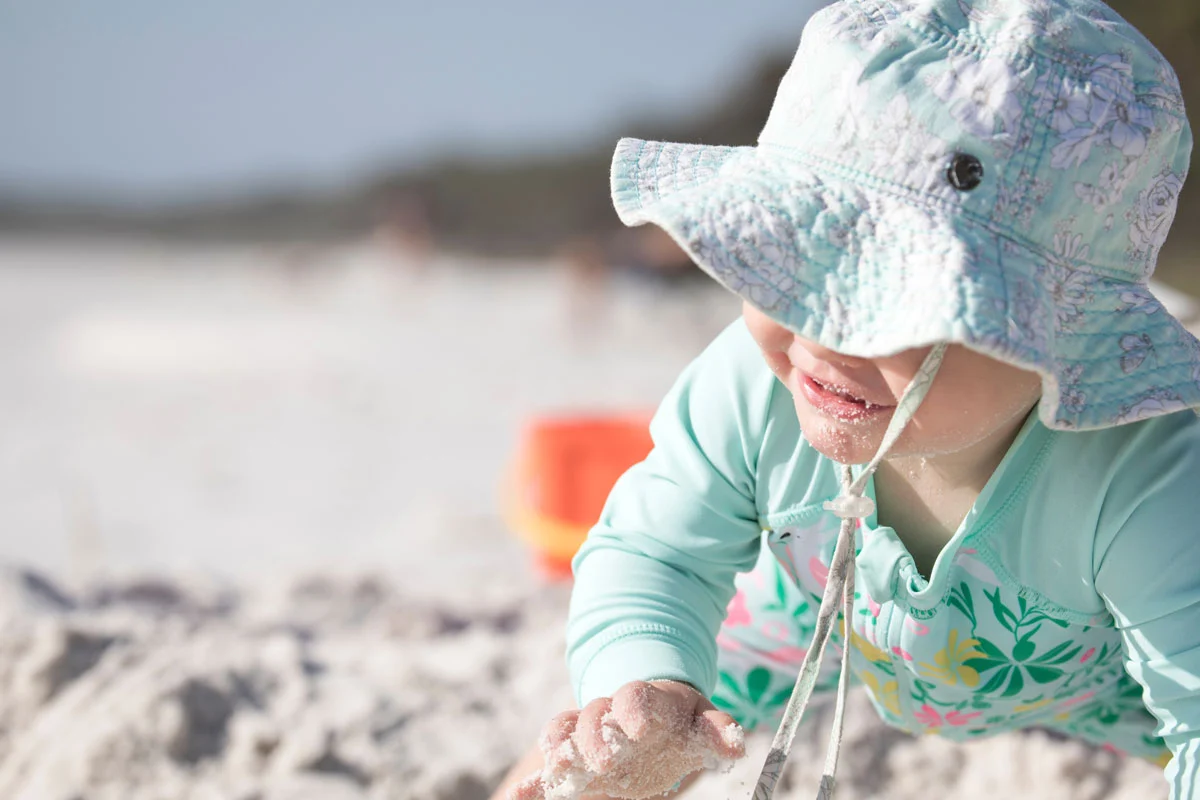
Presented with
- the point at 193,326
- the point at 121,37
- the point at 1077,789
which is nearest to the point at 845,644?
the point at 1077,789

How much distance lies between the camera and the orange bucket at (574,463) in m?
2.36

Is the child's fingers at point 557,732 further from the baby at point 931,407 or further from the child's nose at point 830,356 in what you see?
the child's nose at point 830,356

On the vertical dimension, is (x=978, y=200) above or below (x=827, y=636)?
above

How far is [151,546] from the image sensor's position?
260 centimetres

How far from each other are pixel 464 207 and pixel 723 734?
27.0 feet

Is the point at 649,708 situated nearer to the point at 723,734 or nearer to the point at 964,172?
the point at 723,734

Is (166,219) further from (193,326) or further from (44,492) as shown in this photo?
(44,492)

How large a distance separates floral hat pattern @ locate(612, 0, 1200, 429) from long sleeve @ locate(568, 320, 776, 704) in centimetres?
20

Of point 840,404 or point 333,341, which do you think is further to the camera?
point 333,341

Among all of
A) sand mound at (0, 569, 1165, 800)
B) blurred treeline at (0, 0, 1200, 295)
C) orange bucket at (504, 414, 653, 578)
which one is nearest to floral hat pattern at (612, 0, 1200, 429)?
sand mound at (0, 569, 1165, 800)

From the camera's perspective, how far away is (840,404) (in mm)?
796

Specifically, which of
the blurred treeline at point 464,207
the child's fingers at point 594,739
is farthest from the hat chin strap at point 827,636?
the blurred treeline at point 464,207

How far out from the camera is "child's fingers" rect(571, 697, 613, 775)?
0.79m

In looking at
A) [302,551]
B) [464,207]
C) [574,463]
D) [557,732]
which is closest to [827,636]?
[557,732]
